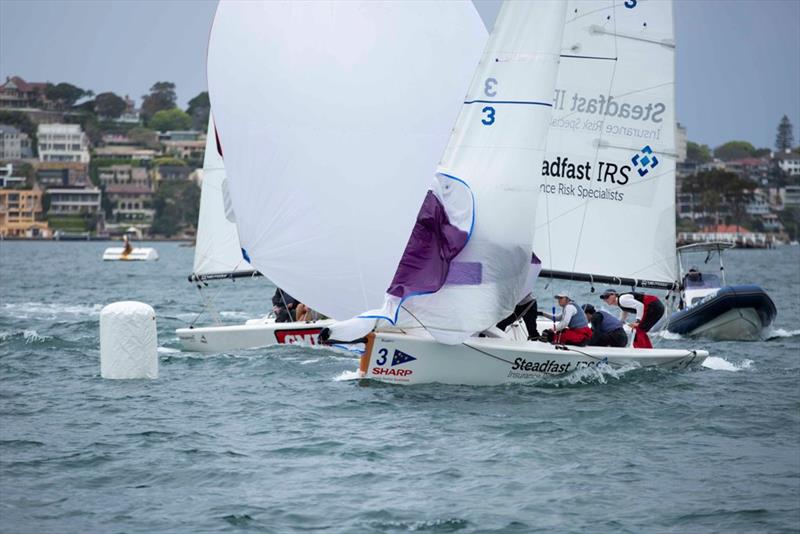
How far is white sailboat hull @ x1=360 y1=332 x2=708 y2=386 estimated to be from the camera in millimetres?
15781

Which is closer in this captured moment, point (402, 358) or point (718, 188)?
point (402, 358)

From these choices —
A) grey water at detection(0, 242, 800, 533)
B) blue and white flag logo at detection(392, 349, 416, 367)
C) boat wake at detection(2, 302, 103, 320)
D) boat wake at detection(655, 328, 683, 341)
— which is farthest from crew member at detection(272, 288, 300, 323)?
boat wake at detection(2, 302, 103, 320)

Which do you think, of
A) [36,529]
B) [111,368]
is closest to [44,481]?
[36,529]

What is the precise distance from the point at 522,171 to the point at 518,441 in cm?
442

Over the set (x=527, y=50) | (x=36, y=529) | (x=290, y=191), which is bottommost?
(x=36, y=529)

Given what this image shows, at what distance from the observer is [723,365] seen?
18969 mm

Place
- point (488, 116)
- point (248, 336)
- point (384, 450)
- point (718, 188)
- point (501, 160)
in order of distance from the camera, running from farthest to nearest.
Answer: point (718, 188)
point (248, 336)
point (488, 116)
point (501, 160)
point (384, 450)

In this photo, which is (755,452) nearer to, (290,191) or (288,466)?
(288,466)

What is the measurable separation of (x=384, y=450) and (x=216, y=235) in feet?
33.2

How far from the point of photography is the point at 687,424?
1400 centimetres

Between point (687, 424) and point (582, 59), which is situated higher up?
point (582, 59)

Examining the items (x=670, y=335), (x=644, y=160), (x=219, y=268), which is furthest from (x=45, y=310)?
(x=644, y=160)

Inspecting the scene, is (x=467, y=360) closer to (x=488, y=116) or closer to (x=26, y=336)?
(x=488, y=116)

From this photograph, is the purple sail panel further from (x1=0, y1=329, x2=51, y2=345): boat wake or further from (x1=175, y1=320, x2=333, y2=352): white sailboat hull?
(x1=0, y1=329, x2=51, y2=345): boat wake
